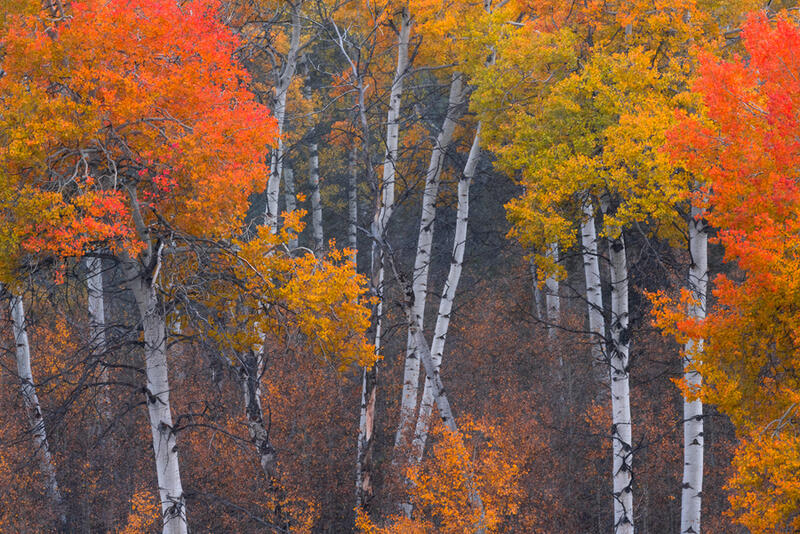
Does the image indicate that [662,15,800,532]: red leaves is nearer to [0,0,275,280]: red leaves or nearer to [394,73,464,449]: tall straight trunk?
[394,73,464,449]: tall straight trunk

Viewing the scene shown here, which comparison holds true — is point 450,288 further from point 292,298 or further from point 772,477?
point 772,477

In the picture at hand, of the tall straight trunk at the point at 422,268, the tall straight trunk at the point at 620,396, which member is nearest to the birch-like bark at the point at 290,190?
the tall straight trunk at the point at 422,268

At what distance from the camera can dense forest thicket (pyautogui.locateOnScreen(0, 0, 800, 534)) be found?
9391mm

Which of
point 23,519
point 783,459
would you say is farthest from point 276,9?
point 783,459

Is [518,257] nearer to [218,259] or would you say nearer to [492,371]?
[492,371]

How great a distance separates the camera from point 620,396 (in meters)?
11.8

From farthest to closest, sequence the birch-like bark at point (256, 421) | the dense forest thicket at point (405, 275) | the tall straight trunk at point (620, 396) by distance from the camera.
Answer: the birch-like bark at point (256, 421), the tall straight trunk at point (620, 396), the dense forest thicket at point (405, 275)

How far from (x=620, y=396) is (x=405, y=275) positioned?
4.00 meters

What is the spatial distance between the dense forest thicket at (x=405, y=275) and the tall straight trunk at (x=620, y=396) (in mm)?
46

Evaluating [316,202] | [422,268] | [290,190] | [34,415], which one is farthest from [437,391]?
[290,190]

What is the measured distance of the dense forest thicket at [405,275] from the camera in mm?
9391

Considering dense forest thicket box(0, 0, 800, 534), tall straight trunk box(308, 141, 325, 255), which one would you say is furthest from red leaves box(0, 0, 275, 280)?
tall straight trunk box(308, 141, 325, 255)

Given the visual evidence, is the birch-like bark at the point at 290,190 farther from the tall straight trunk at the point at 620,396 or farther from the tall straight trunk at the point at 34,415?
the tall straight trunk at the point at 620,396

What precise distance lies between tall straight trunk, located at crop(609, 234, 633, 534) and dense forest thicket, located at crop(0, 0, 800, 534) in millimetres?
46
